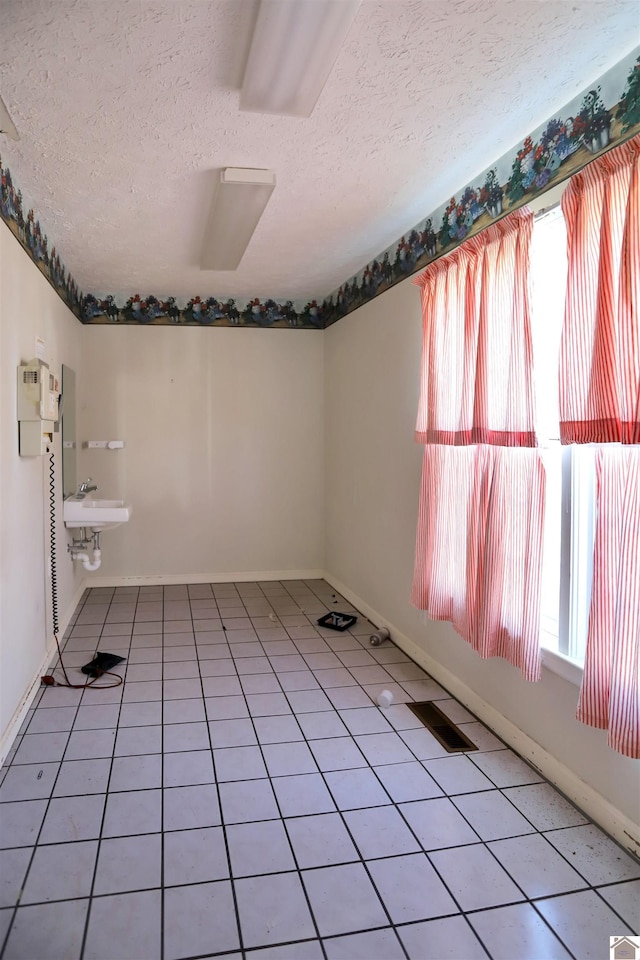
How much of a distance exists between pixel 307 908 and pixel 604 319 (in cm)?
196

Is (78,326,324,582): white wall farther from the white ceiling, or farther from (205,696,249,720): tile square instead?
(205,696,249,720): tile square

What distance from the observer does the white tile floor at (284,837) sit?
1.64 metres

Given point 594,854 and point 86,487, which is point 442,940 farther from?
point 86,487

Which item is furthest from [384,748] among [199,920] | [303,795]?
[199,920]

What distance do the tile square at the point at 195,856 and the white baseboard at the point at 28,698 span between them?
913mm

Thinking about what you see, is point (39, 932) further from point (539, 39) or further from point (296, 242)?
point (296, 242)

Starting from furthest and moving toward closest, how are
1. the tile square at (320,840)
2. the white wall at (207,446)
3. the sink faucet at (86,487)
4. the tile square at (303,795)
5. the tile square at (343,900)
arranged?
1. the white wall at (207,446)
2. the sink faucet at (86,487)
3. the tile square at (303,795)
4. the tile square at (320,840)
5. the tile square at (343,900)

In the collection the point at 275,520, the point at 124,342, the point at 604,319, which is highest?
the point at 124,342

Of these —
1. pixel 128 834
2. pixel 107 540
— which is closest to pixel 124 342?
pixel 107 540

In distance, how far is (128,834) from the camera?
203 cm

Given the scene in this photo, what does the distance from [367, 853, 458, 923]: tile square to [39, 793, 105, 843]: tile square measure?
949 mm

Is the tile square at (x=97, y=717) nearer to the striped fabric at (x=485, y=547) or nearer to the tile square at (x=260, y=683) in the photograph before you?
the tile square at (x=260, y=683)

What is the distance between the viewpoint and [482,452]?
8.70 feet

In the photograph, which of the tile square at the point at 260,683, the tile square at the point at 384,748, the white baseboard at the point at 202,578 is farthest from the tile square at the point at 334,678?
the white baseboard at the point at 202,578
